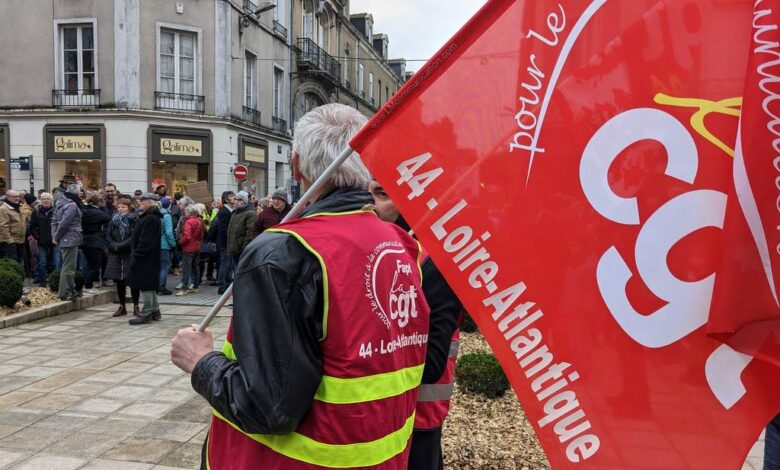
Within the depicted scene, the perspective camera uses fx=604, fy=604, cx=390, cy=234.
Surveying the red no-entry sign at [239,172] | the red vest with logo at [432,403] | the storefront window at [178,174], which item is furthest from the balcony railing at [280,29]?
the red vest with logo at [432,403]

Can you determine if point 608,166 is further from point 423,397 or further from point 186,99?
point 186,99

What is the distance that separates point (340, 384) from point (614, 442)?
0.73 meters

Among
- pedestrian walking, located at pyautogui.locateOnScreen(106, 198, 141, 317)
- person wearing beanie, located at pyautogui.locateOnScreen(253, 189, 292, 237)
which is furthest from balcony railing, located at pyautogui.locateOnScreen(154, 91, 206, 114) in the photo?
person wearing beanie, located at pyautogui.locateOnScreen(253, 189, 292, 237)

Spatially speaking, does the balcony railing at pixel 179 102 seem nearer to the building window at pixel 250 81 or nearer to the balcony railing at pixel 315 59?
the building window at pixel 250 81

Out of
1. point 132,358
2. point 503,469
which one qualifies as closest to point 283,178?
point 132,358

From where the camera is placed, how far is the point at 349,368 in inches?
67.1

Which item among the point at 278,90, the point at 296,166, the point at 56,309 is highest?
the point at 278,90

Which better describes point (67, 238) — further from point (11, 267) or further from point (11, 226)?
point (11, 226)

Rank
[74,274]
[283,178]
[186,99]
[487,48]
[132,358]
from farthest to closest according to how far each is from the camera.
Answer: [283,178]
[186,99]
[74,274]
[132,358]
[487,48]

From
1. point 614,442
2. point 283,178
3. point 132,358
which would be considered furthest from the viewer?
point 283,178

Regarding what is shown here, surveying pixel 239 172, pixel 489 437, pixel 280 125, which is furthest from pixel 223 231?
pixel 280 125

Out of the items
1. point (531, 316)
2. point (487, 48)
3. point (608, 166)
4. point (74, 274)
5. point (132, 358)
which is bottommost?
point (132, 358)

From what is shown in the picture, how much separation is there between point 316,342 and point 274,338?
126 millimetres

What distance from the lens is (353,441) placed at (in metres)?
1.72
